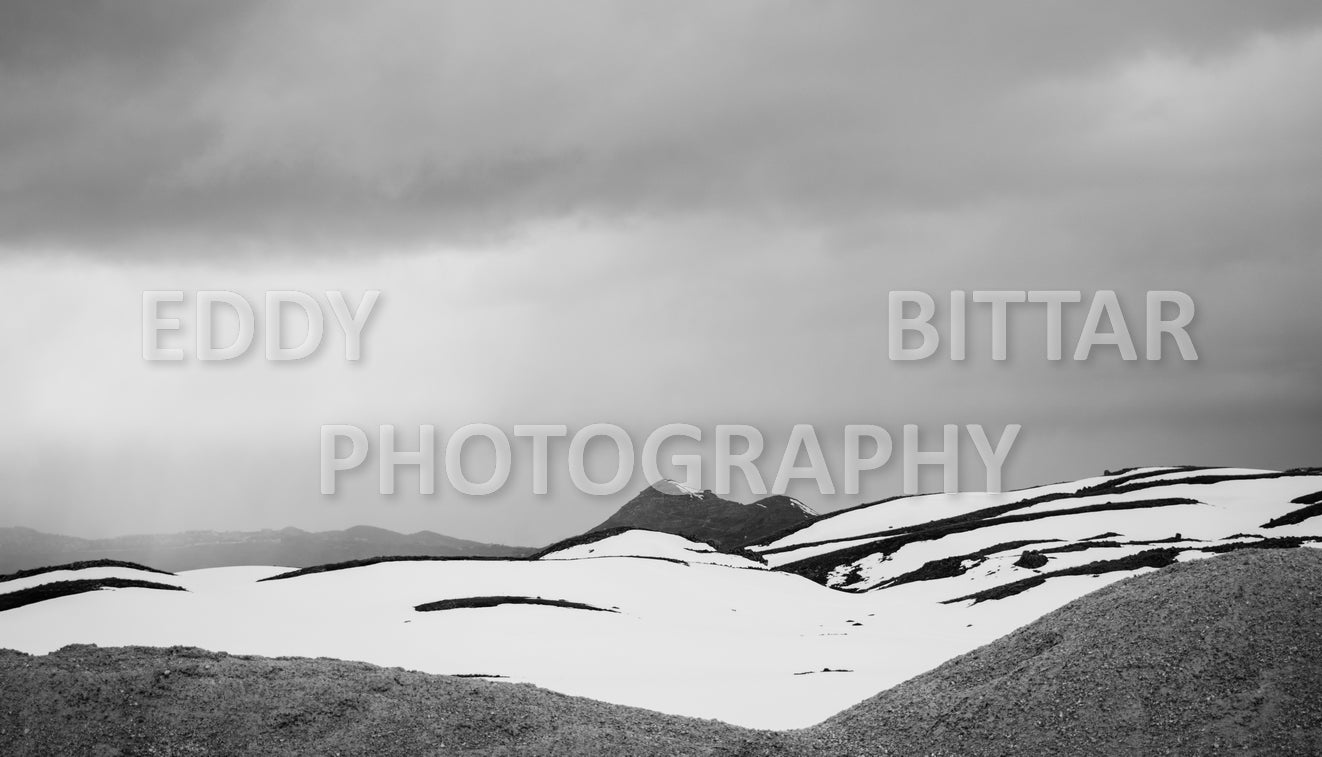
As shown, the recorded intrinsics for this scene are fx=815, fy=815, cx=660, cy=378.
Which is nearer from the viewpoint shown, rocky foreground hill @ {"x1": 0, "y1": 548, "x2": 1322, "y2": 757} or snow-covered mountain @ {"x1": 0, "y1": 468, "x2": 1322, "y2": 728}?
rocky foreground hill @ {"x1": 0, "y1": 548, "x2": 1322, "y2": 757}

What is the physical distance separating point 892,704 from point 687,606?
87.2ft

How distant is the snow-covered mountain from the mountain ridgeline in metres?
82.3

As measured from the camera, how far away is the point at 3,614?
3097 cm

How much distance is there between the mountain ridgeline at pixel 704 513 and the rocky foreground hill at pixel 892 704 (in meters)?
128

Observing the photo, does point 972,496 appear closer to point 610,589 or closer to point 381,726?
point 610,589

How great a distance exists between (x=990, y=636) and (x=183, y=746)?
93.1 ft

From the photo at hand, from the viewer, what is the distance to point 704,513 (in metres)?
164

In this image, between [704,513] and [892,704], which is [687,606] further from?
[704,513]

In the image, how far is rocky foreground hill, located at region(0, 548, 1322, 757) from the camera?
12.1m

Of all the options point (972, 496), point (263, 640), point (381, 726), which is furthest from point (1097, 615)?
point (972, 496)

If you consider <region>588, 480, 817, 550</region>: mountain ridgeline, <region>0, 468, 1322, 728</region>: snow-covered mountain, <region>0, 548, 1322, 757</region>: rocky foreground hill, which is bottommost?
<region>588, 480, 817, 550</region>: mountain ridgeline

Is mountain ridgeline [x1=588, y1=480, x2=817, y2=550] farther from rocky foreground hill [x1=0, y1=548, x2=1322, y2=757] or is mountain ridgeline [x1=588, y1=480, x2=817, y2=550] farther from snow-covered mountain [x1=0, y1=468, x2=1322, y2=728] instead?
rocky foreground hill [x1=0, y1=548, x2=1322, y2=757]

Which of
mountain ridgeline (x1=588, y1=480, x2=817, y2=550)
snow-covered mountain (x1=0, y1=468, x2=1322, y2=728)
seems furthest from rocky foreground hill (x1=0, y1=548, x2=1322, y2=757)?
mountain ridgeline (x1=588, y1=480, x2=817, y2=550)

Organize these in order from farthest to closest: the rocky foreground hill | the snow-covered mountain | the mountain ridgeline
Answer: the mountain ridgeline, the snow-covered mountain, the rocky foreground hill
